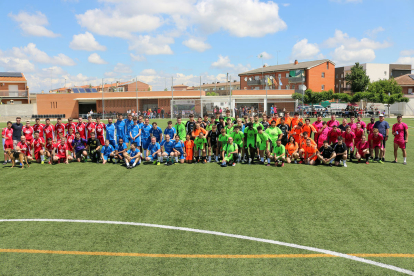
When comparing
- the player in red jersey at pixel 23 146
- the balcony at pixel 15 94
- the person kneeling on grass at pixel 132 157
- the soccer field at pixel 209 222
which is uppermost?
the balcony at pixel 15 94

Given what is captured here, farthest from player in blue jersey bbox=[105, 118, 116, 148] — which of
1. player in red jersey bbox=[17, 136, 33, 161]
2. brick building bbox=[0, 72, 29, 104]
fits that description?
brick building bbox=[0, 72, 29, 104]

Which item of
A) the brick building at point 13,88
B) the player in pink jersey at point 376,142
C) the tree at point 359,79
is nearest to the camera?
the player in pink jersey at point 376,142

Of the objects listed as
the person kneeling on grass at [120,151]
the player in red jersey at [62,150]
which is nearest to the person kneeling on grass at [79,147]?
the player in red jersey at [62,150]

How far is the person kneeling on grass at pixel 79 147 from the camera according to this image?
1252 cm

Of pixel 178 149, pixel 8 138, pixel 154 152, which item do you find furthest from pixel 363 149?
pixel 8 138

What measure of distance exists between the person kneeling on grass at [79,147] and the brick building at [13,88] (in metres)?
50.0

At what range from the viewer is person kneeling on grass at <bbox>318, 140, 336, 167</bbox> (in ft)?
37.5

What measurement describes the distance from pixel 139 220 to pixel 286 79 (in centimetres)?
6034

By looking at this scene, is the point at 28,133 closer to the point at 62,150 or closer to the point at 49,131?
the point at 49,131

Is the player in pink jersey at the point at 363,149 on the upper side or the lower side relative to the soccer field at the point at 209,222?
upper

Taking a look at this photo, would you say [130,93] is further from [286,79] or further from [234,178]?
[234,178]

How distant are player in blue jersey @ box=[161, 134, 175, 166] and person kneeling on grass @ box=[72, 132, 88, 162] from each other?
3159 millimetres

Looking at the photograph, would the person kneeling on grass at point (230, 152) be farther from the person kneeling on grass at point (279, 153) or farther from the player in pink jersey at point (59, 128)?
the player in pink jersey at point (59, 128)

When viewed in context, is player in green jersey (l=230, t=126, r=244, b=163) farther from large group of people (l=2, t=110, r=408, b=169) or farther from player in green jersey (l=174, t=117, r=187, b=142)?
player in green jersey (l=174, t=117, r=187, b=142)
